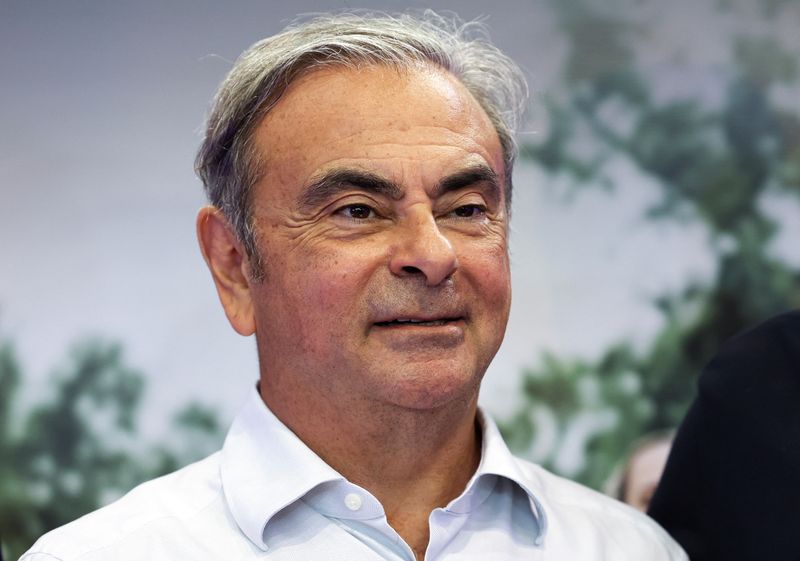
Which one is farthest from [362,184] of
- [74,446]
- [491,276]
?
[74,446]

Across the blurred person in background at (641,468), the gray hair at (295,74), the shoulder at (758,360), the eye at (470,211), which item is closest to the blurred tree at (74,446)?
the gray hair at (295,74)

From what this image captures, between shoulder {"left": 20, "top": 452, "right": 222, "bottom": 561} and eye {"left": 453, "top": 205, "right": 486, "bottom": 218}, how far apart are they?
2.18ft

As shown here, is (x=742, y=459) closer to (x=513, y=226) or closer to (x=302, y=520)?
(x=302, y=520)

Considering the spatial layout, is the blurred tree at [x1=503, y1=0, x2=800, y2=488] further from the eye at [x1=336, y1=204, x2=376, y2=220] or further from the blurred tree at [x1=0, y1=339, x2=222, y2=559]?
the eye at [x1=336, y1=204, x2=376, y2=220]

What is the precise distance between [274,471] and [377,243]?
1.50ft

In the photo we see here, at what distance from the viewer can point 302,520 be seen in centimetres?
195

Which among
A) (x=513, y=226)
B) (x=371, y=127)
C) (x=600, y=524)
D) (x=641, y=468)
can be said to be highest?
(x=371, y=127)

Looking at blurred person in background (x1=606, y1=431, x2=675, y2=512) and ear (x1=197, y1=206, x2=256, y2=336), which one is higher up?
ear (x1=197, y1=206, x2=256, y2=336)

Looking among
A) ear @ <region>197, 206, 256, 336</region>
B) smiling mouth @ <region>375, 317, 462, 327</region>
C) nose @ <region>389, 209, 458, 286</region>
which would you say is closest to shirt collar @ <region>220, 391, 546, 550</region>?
ear @ <region>197, 206, 256, 336</region>

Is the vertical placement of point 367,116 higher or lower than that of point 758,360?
higher

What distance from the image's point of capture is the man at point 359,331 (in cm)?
191

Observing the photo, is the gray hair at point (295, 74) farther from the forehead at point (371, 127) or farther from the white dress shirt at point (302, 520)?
the white dress shirt at point (302, 520)

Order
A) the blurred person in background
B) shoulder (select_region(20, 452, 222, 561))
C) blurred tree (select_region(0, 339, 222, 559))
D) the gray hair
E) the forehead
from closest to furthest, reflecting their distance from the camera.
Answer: shoulder (select_region(20, 452, 222, 561)), the forehead, the gray hair, blurred tree (select_region(0, 339, 222, 559)), the blurred person in background

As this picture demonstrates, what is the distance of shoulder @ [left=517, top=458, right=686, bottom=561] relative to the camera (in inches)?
83.0
